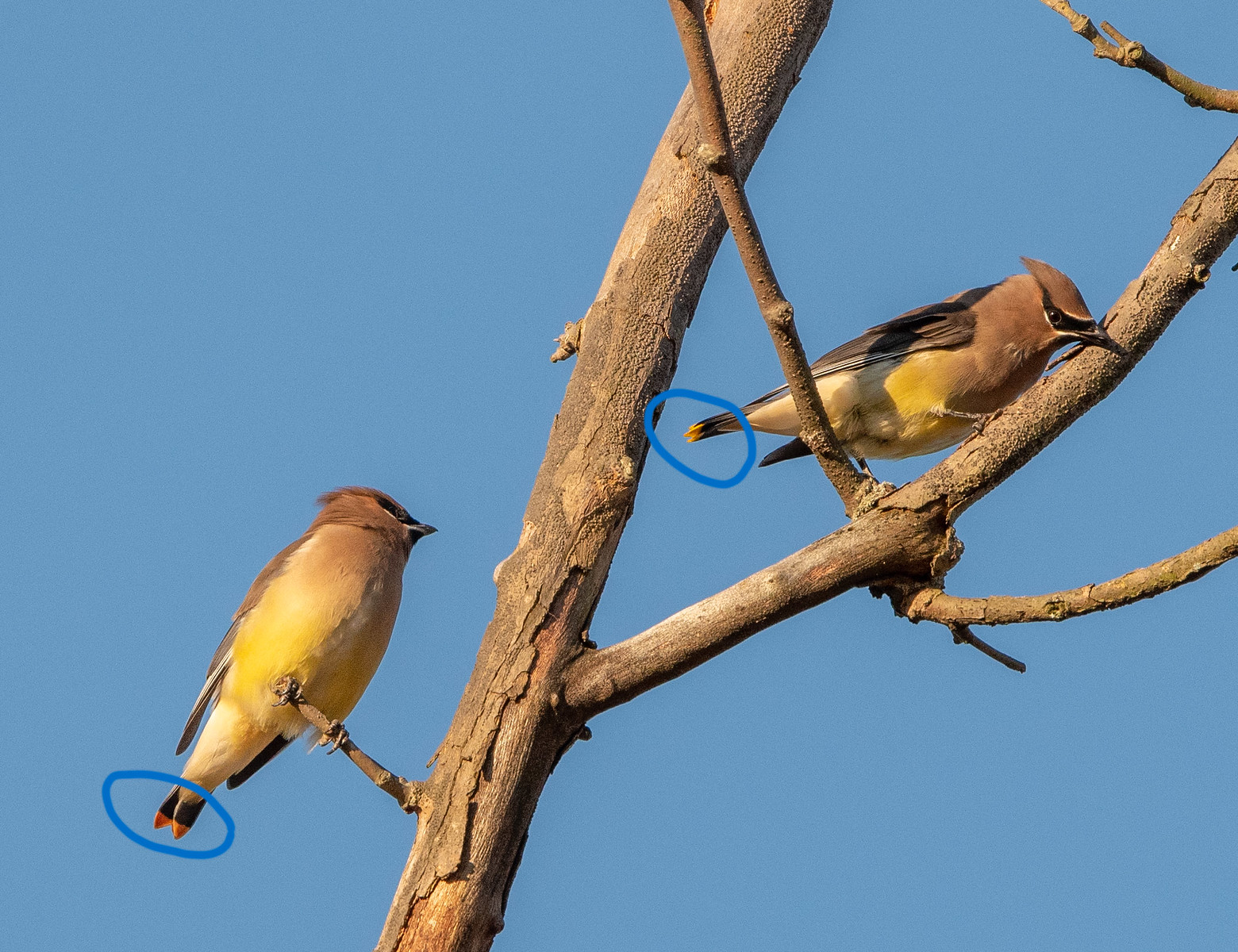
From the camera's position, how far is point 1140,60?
351 centimetres

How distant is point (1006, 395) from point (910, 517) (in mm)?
2541

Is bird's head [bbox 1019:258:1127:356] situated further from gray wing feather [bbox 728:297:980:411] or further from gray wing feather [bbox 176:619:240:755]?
gray wing feather [bbox 176:619:240:755]

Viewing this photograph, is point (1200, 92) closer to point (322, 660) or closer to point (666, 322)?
point (666, 322)

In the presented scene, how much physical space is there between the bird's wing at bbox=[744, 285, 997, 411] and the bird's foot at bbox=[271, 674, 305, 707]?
239 cm

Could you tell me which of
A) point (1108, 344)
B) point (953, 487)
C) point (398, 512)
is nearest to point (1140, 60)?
point (1108, 344)

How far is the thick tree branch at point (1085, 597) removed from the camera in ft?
10.6

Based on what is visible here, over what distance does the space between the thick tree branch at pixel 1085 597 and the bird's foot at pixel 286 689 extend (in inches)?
95.3

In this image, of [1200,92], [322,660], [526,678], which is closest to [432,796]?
[526,678]

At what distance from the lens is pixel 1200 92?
3.60 m

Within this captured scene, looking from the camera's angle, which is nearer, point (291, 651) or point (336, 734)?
point (336, 734)

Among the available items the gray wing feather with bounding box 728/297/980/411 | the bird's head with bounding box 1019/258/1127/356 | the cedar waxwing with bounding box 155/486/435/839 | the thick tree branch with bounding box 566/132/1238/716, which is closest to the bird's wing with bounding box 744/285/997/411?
the gray wing feather with bounding box 728/297/980/411

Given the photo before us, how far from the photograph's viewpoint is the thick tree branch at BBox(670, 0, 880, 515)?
10.00 feet

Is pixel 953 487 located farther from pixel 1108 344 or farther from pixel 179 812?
pixel 179 812

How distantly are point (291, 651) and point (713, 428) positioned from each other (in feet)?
6.98
